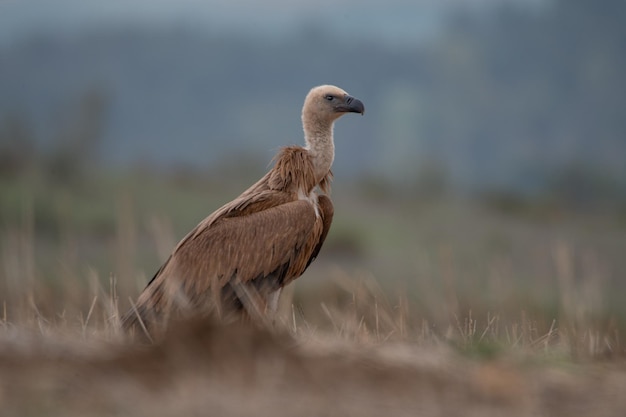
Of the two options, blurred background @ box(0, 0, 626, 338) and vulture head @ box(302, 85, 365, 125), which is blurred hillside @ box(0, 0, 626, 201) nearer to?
blurred background @ box(0, 0, 626, 338)

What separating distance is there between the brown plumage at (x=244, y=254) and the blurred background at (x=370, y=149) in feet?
2.20

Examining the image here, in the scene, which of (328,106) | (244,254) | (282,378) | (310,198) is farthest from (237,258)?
(282,378)

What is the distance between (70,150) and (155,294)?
43025mm

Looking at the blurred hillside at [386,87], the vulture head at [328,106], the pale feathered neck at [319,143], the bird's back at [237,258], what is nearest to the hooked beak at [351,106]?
the vulture head at [328,106]

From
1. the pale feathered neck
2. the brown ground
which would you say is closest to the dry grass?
the brown ground

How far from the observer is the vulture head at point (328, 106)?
9.51m

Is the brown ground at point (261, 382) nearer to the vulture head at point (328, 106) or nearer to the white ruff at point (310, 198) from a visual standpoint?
the white ruff at point (310, 198)

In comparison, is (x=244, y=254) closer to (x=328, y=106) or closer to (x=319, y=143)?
(x=319, y=143)

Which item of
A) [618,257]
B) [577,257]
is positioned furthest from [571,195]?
[577,257]

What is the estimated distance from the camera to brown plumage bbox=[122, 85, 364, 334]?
8062 mm

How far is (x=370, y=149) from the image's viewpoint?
115375 millimetres

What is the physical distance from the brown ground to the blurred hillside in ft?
263

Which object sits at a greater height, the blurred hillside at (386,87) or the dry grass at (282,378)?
the dry grass at (282,378)

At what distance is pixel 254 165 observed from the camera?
5566cm
